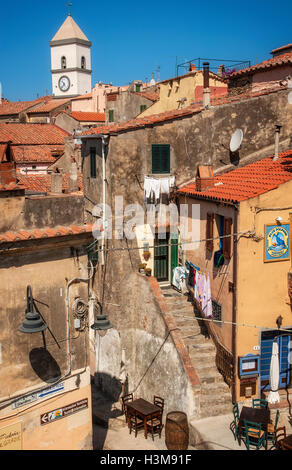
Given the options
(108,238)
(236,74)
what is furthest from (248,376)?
(236,74)

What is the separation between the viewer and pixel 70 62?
8131 cm

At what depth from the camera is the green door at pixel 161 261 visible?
20523mm

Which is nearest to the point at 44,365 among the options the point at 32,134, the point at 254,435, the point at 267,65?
the point at 254,435

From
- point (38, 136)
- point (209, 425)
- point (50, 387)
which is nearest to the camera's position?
point (50, 387)

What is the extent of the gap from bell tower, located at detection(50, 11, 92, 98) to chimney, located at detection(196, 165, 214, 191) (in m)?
64.5

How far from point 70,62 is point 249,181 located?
71.4m

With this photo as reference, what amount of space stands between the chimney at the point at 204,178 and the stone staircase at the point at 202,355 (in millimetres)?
4485

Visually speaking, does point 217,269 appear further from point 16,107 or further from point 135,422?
point 16,107

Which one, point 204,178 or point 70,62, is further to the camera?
point 70,62

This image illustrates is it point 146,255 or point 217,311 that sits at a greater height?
point 146,255

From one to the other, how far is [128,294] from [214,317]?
3.67m

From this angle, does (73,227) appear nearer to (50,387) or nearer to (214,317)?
(50,387)
